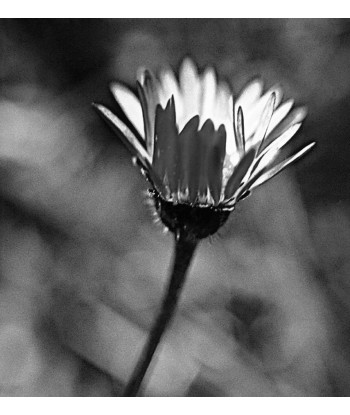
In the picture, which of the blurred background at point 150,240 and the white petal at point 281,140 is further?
the blurred background at point 150,240

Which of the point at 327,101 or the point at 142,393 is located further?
the point at 327,101

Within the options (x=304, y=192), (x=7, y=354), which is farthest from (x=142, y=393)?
(x=304, y=192)

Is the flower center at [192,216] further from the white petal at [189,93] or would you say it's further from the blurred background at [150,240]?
the blurred background at [150,240]

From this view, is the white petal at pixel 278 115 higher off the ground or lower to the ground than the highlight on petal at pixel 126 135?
lower

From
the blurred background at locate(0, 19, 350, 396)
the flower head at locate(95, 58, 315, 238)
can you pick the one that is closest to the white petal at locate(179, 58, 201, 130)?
the flower head at locate(95, 58, 315, 238)

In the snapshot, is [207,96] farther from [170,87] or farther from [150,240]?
[150,240]

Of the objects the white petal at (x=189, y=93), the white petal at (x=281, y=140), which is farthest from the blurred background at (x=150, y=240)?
the white petal at (x=281, y=140)

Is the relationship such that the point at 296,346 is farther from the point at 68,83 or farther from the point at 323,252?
the point at 68,83
